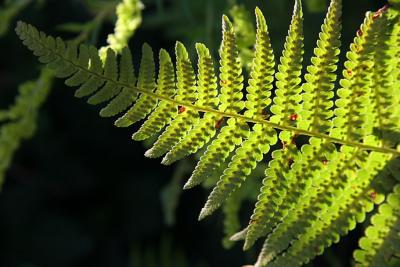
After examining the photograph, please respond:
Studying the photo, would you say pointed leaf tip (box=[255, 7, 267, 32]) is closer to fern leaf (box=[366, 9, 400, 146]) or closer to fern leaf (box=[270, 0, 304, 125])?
fern leaf (box=[270, 0, 304, 125])

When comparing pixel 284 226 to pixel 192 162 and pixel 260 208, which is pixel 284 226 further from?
pixel 192 162

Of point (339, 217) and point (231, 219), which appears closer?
point (339, 217)

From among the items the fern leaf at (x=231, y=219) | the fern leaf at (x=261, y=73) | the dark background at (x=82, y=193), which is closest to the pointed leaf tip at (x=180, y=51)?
the fern leaf at (x=261, y=73)

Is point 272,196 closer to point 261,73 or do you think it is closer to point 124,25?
point 261,73

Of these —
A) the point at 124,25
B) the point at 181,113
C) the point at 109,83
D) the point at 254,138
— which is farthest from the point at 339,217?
the point at 124,25

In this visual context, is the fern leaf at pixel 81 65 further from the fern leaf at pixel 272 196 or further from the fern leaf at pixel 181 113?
the fern leaf at pixel 272 196

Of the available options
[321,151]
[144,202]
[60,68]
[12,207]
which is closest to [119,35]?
[60,68]
